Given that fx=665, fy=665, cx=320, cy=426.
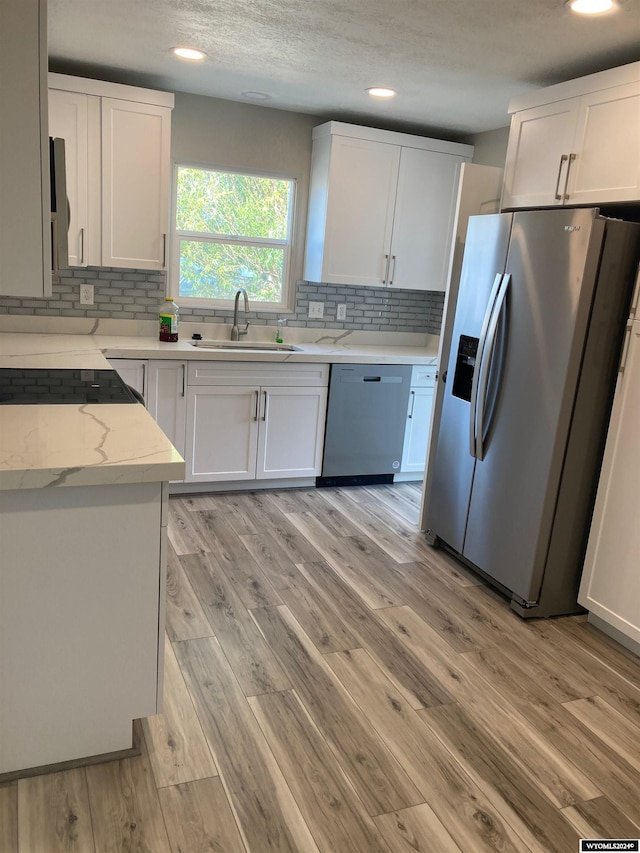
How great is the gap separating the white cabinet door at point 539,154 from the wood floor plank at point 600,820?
7.57 ft

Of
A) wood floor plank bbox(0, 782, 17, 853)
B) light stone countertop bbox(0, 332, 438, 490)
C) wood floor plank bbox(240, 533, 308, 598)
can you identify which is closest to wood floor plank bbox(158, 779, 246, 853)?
wood floor plank bbox(0, 782, 17, 853)

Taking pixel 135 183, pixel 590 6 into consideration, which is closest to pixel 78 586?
pixel 590 6

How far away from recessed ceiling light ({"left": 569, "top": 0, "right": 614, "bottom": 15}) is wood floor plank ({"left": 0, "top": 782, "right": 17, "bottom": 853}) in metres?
2.94

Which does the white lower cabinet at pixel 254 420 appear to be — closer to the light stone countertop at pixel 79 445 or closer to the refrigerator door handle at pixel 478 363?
the light stone countertop at pixel 79 445

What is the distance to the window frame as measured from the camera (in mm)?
4184

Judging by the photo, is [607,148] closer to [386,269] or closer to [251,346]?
[386,269]

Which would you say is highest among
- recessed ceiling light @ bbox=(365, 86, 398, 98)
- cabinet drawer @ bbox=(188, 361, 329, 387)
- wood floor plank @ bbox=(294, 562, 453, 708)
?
recessed ceiling light @ bbox=(365, 86, 398, 98)

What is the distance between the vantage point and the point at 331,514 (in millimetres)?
3939

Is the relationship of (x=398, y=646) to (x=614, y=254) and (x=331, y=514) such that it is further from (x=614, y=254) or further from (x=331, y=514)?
(x=614, y=254)

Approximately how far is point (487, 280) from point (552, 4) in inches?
43.3

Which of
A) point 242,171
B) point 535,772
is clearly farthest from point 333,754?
point 242,171

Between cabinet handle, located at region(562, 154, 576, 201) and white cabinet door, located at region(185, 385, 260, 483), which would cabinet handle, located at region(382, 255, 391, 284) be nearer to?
white cabinet door, located at region(185, 385, 260, 483)

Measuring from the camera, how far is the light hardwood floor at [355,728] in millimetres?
1718

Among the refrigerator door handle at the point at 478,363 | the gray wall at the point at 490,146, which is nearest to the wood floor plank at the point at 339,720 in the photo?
the refrigerator door handle at the point at 478,363
